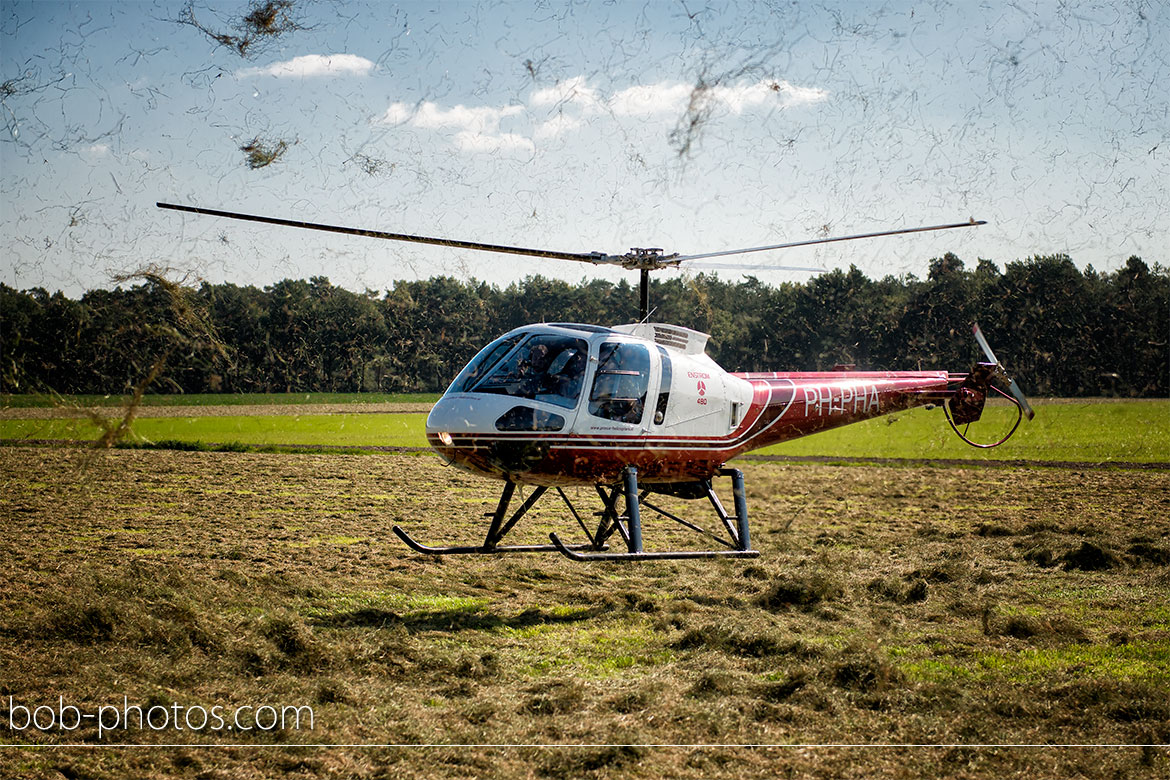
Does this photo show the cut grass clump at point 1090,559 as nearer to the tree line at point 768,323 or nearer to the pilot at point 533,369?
the pilot at point 533,369

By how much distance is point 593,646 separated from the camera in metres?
8.85

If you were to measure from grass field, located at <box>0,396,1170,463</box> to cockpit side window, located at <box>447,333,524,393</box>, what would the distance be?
22696mm

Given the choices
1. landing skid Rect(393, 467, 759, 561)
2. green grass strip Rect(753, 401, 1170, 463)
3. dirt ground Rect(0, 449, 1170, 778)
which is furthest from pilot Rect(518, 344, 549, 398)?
green grass strip Rect(753, 401, 1170, 463)

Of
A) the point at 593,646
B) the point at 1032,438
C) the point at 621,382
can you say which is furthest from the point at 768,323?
the point at 593,646

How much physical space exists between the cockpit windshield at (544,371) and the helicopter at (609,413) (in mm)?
11

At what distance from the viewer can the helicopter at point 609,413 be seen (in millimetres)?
9367

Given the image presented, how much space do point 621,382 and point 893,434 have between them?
106 feet

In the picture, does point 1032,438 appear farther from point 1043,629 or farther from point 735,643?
point 735,643

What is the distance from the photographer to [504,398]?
934cm

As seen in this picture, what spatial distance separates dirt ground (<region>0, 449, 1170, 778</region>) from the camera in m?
6.11

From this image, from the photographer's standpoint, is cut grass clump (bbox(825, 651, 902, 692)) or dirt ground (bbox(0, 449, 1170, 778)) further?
cut grass clump (bbox(825, 651, 902, 692))

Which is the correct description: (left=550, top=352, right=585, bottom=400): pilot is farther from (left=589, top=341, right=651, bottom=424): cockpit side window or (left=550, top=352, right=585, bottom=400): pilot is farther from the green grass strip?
the green grass strip

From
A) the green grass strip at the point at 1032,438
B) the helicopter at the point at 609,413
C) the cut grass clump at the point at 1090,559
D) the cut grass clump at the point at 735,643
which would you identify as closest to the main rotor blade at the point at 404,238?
the helicopter at the point at 609,413

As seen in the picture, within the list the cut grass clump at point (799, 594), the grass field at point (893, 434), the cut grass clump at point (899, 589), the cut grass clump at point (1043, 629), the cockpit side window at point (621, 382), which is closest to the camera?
the cut grass clump at point (1043, 629)
